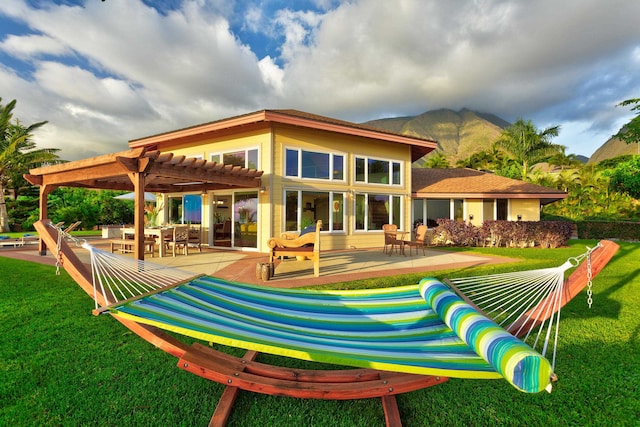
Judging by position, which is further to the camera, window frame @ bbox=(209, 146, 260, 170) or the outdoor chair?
window frame @ bbox=(209, 146, 260, 170)

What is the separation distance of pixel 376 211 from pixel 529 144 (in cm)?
1990

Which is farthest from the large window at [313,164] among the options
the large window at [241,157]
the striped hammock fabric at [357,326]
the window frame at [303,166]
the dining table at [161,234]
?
the striped hammock fabric at [357,326]

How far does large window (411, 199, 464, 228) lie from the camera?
51.4 ft

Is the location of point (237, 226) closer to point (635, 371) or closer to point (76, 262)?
point (76, 262)

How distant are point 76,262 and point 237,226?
27.5ft

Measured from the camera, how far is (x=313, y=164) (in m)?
11.4

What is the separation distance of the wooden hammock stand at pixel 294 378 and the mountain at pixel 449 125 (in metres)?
161

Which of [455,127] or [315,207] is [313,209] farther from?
[455,127]

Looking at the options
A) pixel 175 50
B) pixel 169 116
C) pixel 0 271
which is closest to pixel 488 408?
pixel 0 271

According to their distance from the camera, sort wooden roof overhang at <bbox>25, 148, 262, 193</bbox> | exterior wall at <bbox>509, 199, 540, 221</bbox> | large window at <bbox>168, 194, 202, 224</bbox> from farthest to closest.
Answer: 1. exterior wall at <bbox>509, 199, 540, 221</bbox>
2. large window at <bbox>168, 194, 202, 224</bbox>
3. wooden roof overhang at <bbox>25, 148, 262, 193</bbox>

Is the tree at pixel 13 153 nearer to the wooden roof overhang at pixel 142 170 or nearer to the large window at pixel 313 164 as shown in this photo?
the wooden roof overhang at pixel 142 170

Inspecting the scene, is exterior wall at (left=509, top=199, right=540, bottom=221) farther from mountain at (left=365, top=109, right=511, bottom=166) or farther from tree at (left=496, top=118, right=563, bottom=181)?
mountain at (left=365, top=109, right=511, bottom=166)

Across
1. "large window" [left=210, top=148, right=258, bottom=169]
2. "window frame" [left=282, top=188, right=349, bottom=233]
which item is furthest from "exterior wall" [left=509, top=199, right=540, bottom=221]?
"large window" [left=210, top=148, right=258, bottom=169]

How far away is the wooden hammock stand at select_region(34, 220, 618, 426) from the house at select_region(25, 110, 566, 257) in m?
6.26
